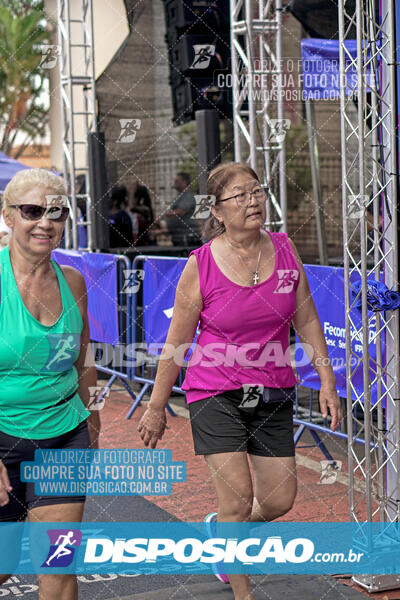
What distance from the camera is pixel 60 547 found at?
120 inches

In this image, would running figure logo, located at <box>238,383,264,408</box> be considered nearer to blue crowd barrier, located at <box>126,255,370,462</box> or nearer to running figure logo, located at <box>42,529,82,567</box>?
running figure logo, located at <box>42,529,82,567</box>

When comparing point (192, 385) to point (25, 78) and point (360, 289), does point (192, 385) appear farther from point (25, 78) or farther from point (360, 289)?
point (25, 78)

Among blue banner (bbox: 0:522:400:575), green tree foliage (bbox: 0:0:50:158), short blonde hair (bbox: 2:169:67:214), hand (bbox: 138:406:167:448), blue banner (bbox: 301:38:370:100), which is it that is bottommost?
green tree foliage (bbox: 0:0:50:158)

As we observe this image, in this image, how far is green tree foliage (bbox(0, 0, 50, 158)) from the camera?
32.8m

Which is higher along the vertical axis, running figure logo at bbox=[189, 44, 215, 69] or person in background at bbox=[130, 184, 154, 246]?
running figure logo at bbox=[189, 44, 215, 69]

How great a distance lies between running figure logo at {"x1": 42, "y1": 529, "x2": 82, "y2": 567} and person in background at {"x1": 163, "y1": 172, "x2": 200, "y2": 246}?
11.5 metres

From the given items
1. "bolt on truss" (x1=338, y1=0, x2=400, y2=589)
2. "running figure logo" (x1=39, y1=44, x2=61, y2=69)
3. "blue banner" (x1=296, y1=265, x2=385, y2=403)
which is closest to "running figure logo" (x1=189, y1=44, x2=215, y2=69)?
"running figure logo" (x1=39, y1=44, x2=61, y2=69)

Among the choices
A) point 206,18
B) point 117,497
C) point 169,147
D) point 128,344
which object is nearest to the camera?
point 117,497

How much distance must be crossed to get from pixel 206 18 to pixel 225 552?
7.53m

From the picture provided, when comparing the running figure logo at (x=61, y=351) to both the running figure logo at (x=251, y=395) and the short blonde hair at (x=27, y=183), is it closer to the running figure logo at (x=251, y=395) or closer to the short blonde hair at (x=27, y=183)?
the short blonde hair at (x=27, y=183)

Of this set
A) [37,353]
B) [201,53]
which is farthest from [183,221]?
[37,353]

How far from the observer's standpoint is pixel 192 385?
3902 millimetres

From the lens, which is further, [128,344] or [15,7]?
[15,7]

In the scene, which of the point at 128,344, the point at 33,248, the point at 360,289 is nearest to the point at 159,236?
the point at 128,344
